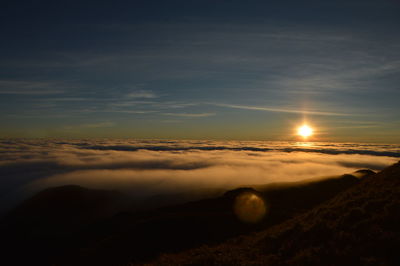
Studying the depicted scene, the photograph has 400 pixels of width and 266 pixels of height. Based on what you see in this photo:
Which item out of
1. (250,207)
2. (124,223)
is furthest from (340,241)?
(124,223)

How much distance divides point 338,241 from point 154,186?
439ft

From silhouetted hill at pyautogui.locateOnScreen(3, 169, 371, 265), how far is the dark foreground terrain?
0.16 meters

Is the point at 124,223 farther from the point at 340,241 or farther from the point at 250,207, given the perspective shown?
the point at 340,241

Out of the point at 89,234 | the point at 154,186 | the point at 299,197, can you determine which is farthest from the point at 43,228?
the point at 299,197

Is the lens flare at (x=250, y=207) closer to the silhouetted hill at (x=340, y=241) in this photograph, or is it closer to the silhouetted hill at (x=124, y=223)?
the silhouetted hill at (x=124, y=223)

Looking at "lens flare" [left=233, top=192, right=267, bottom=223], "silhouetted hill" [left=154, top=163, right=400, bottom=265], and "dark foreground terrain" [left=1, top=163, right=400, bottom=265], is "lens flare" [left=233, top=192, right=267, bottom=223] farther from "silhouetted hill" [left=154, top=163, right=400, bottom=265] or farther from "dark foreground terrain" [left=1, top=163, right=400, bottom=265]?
"silhouetted hill" [left=154, top=163, right=400, bottom=265]

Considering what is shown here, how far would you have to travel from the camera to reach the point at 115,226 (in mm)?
56438

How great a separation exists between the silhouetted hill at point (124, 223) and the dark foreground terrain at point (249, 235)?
6.2 inches

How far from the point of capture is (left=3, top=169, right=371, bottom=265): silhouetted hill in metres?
31.0

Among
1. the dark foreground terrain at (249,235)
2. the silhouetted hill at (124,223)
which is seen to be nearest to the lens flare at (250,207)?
the silhouetted hill at (124,223)

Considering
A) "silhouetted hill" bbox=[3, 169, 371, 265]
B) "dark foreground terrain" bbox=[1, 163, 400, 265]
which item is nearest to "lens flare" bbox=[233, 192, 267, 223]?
"silhouetted hill" bbox=[3, 169, 371, 265]

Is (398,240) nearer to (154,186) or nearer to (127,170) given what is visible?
(154,186)

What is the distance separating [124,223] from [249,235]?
37.9 metres

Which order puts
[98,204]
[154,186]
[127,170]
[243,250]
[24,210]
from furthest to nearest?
[127,170]
[154,186]
[98,204]
[24,210]
[243,250]
